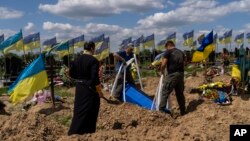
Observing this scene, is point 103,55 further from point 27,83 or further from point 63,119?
point 63,119

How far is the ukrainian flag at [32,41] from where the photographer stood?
25203mm

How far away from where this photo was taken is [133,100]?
1109 centimetres

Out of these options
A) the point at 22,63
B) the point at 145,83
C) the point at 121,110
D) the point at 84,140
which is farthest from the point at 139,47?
the point at 84,140

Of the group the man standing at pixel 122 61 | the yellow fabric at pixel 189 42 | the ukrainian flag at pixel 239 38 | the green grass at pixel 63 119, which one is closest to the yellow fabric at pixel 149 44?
the yellow fabric at pixel 189 42

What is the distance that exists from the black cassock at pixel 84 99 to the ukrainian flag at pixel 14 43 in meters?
16.2

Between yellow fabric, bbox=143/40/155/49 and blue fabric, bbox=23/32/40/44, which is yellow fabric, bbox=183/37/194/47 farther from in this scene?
blue fabric, bbox=23/32/40/44

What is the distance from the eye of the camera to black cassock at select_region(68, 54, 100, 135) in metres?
7.27

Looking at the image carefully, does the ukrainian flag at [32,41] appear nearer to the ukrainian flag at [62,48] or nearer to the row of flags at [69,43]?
the row of flags at [69,43]

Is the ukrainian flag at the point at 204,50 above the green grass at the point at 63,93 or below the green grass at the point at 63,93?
above

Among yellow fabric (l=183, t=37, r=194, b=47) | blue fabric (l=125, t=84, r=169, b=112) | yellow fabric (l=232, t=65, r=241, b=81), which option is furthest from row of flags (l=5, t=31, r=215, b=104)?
yellow fabric (l=183, t=37, r=194, b=47)

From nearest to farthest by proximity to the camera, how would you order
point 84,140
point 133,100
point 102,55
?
point 84,140, point 133,100, point 102,55

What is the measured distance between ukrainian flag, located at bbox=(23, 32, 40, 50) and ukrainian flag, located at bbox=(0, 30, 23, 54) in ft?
5.00

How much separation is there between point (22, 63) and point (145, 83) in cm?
931

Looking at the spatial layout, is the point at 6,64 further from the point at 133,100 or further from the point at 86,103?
the point at 86,103
